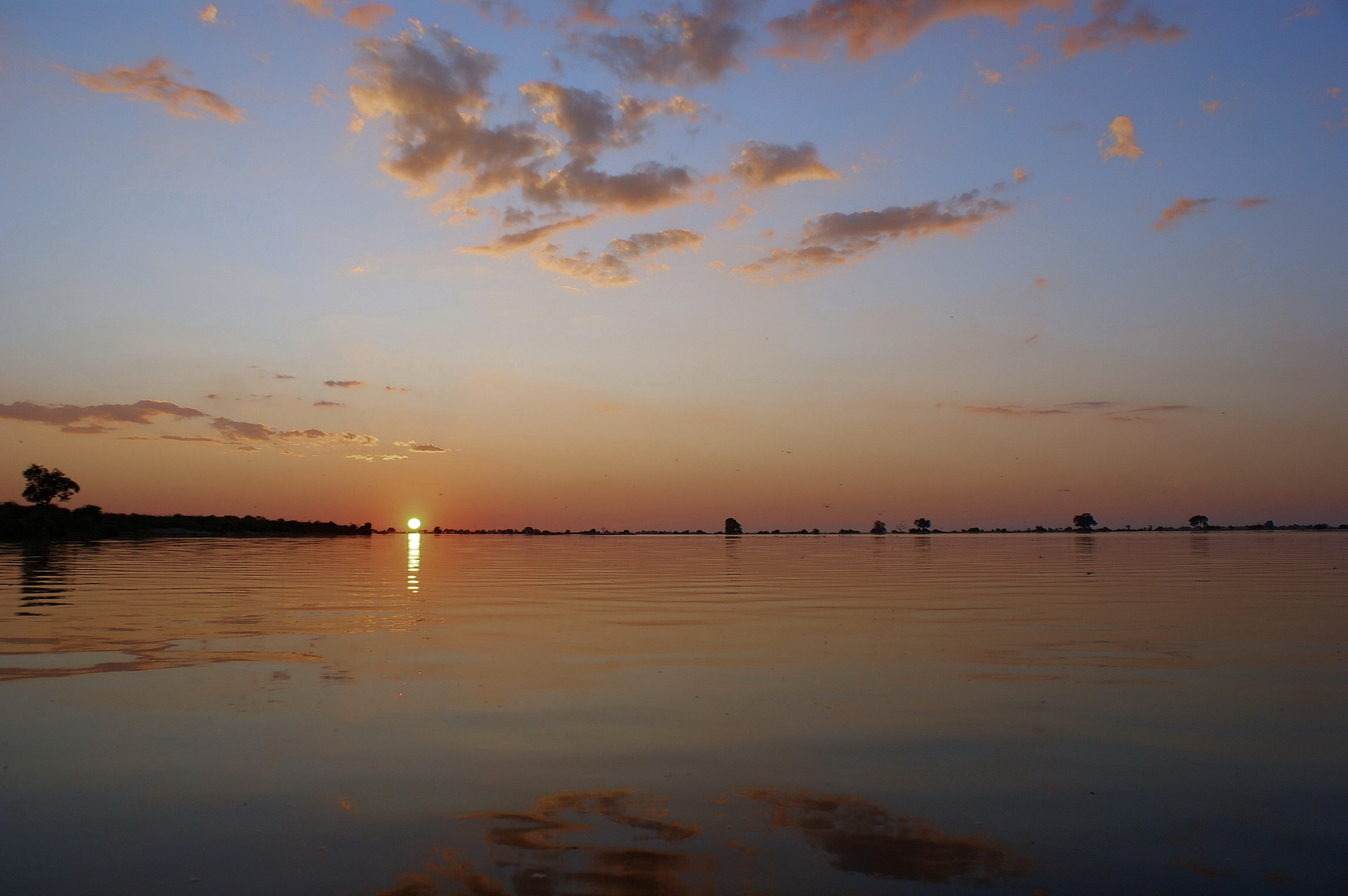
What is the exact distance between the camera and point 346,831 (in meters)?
6.54

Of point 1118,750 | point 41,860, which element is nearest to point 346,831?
point 41,860

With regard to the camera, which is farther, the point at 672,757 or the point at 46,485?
the point at 46,485

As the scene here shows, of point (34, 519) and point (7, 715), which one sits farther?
point (34, 519)

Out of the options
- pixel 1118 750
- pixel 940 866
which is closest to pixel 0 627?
pixel 940 866

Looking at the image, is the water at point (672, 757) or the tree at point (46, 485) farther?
the tree at point (46, 485)

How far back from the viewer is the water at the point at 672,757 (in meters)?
5.92

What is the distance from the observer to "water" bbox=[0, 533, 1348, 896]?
19.4ft

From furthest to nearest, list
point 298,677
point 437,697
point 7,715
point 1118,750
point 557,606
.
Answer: point 557,606
point 298,677
point 437,697
point 7,715
point 1118,750

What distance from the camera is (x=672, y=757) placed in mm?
8609

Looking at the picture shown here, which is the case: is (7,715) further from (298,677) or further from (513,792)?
(513,792)

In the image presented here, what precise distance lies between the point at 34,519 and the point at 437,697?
338 feet

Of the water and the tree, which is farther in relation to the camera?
the tree

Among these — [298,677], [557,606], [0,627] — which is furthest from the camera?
[557,606]

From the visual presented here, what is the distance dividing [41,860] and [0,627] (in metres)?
15.2
